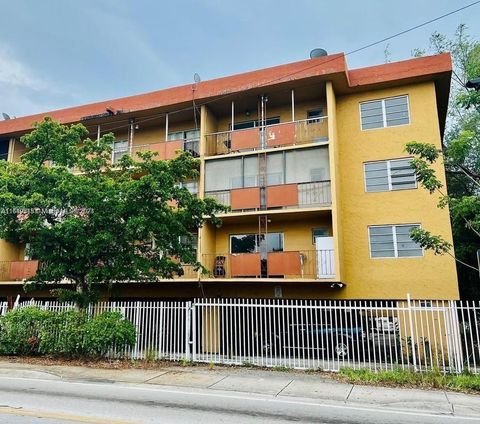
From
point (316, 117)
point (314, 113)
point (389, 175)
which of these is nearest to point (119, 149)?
point (314, 113)

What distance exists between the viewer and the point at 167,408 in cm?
729

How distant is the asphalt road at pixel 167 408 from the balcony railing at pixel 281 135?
11.1 meters

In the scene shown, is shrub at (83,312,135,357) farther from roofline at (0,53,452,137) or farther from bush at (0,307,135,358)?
roofline at (0,53,452,137)

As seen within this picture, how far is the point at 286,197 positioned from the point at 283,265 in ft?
8.79

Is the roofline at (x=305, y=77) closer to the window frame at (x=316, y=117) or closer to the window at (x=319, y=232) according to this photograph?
the window frame at (x=316, y=117)

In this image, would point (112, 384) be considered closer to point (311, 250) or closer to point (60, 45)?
point (311, 250)

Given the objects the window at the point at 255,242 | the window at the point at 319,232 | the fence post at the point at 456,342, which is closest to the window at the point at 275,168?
the window at the point at 255,242

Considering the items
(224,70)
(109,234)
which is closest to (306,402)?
→ (109,234)

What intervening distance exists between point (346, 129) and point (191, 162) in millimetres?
7476

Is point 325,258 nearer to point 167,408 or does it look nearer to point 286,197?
point 286,197

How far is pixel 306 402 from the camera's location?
8117 mm

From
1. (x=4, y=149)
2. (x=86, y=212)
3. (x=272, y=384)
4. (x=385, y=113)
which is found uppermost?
(x=4, y=149)

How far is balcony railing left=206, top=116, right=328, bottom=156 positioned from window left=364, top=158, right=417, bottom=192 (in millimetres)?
2329

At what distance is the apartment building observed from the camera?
629 inches
